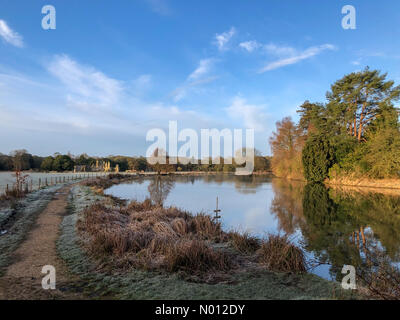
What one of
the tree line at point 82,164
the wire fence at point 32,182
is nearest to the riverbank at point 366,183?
the wire fence at point 32,182

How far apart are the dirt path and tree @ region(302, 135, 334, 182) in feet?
104

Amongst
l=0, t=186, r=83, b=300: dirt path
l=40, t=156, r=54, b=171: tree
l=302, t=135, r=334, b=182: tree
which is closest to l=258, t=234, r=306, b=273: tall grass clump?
l=0, t=186, r=83, b=300: dirt path

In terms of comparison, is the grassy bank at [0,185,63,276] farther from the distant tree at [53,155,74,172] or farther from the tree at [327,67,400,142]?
the distant tree at [53,155,74,172]

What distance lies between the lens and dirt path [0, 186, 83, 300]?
3.30 meters

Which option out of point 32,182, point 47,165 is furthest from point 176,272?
point 47,165

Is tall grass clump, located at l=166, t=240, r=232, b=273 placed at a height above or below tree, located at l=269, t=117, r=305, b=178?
below

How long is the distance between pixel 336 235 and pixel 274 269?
4748 mm

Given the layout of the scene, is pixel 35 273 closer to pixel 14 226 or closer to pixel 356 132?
pixel 14 226

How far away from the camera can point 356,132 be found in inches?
1210

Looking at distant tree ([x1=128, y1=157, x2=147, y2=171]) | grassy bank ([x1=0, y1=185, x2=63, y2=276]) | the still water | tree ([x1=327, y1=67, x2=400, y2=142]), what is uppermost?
tree ([x1=327, y1=67, x2=400, y2=142])

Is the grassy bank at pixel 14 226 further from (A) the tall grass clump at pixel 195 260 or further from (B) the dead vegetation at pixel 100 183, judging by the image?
(B) the dead vegetation at pixel 100 183

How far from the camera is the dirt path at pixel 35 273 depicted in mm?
3305
